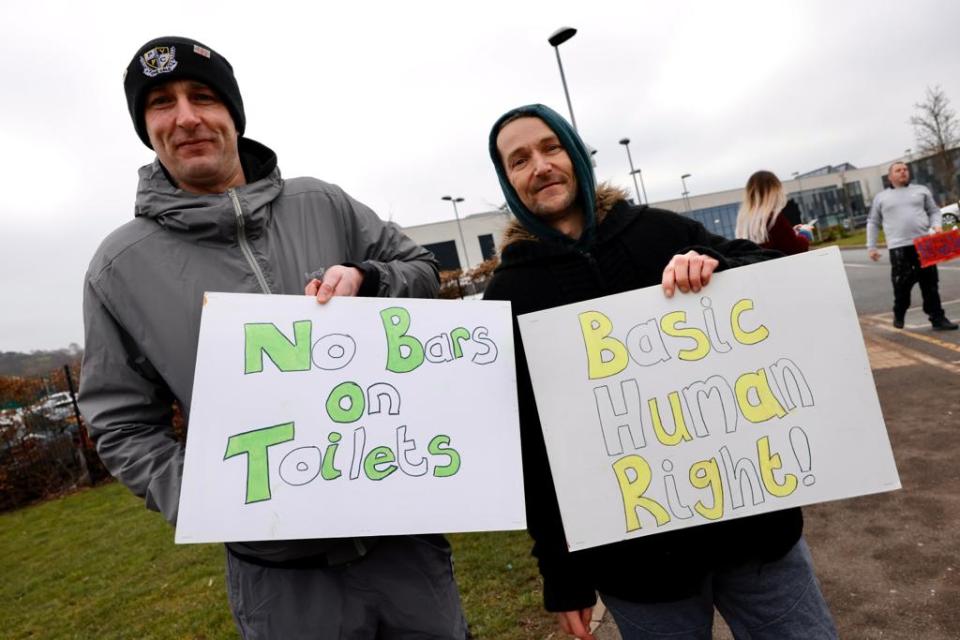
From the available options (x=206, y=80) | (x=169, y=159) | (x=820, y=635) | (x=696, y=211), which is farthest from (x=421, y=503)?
(x=696, y=211)

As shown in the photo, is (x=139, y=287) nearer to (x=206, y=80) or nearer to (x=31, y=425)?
A: (x=206, y=80)

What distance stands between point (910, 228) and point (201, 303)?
25.3ft

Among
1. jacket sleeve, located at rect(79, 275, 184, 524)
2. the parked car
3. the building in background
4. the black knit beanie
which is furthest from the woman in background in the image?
the building in background

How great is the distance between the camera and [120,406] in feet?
4.74

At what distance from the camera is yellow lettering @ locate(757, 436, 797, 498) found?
4.48 feet

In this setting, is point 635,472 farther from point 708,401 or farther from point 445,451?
point 445,451

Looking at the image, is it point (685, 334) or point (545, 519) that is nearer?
point (685, 334)

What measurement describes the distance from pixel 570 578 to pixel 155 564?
545cm

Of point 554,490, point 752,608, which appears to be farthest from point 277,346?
point 752,608

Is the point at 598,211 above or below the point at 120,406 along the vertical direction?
above

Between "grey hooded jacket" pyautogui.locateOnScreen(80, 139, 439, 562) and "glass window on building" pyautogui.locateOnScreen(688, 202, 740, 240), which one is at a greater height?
"glass window on building" pyautogui.locateOnScreen(688, 202, 740, 240)

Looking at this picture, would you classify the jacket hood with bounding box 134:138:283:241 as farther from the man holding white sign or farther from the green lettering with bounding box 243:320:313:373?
the man holding white sign

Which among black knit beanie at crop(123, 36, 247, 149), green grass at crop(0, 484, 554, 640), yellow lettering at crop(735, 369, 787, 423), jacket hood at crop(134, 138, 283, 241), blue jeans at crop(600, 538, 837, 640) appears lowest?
green grass at crop(0, 484, 554, 640)

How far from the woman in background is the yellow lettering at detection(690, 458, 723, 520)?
327 centimetres
